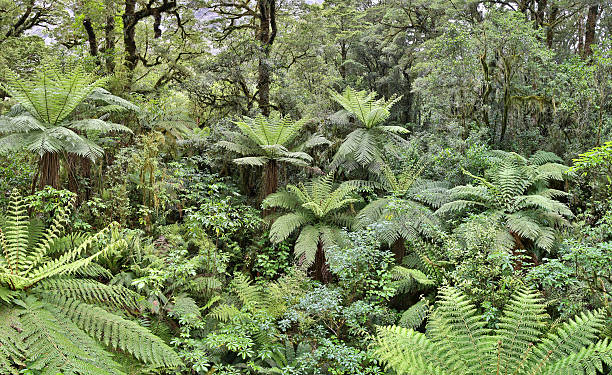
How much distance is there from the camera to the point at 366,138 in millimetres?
5547

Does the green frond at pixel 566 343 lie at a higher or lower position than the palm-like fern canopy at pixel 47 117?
lower

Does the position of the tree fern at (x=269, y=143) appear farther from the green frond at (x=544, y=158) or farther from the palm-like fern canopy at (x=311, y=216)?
the green frond at (x=544, y=158)

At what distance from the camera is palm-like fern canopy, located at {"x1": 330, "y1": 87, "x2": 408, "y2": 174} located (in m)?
5.43

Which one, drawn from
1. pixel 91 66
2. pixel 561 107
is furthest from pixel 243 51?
pixel 561 107

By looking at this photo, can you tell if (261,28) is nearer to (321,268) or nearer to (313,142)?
(313,142)

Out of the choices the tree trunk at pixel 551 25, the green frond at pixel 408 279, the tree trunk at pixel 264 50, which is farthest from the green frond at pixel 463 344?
the tree trunk at pixel 551 25

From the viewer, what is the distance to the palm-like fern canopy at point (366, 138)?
543 centimetres

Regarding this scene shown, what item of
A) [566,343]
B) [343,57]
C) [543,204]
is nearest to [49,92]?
[566,343]

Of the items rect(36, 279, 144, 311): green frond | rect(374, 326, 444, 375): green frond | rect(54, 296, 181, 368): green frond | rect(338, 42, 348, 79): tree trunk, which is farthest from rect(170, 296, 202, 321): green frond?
rect(338, 42, 348, 79): tree trunk

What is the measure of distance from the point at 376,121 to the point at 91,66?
4929 millimetres

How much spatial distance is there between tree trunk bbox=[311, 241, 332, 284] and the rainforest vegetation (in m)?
0.03

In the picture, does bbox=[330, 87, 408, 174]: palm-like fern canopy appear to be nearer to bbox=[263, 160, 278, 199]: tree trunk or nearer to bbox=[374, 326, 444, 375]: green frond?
bbox=[263, 160, 278, 199]: tree trunk

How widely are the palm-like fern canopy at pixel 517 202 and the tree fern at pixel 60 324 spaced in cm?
365

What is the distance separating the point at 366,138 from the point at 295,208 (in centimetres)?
161
